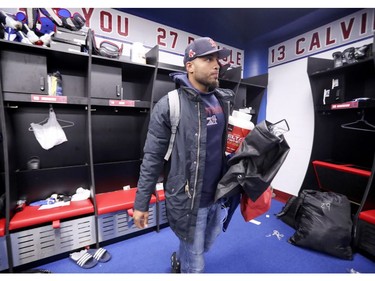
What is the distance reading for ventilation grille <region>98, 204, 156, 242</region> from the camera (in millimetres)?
1815

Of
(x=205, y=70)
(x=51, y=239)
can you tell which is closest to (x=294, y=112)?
(x=205, y=70)

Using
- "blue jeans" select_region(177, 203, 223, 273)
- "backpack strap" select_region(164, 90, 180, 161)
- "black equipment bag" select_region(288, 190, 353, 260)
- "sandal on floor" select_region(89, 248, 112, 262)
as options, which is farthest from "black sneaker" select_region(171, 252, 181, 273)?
"black equipment bag" select_region(288, 190, 353, 260)

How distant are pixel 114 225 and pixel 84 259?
354 mm

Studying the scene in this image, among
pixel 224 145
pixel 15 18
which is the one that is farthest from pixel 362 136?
pixel 15 18

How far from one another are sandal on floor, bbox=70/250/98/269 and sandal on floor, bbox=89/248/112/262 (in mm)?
34

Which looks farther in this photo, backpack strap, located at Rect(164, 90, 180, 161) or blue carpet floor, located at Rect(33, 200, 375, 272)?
blue carpet floor, located at Rect(33, 200, 375, 272)

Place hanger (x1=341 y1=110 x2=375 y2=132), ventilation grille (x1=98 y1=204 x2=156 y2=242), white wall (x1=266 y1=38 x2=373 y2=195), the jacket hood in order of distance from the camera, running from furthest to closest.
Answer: white wall (x1=266 y1=38 x2=373 y2=195) < hanger (x1=341 y1=110 x2=375 y2=132) < ventilation grille (x1=98 y1=204 x2=156 y2=242) < the jacket hood

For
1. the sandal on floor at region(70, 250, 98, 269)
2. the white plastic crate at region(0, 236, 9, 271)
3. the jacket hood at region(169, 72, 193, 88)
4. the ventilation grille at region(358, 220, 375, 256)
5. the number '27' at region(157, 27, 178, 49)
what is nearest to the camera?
the jacket hood at region(169, 72, 193, 88)

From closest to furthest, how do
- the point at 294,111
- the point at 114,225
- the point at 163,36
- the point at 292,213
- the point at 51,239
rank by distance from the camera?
1. the point at 51,239
2. the point at 114,225
3. the point at 292,213
4. the point at 163,36
5. the point at 294,111

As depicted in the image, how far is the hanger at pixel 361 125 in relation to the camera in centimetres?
205

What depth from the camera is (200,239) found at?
1.11 meters

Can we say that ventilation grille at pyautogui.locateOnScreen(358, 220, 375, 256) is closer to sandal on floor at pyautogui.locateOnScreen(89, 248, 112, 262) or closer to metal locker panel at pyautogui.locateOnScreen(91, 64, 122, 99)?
sandal on floor at pyautogui.locateOnScreen(89, 248, 112, 262)

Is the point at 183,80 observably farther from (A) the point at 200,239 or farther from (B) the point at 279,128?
(A) the point at 200,239
